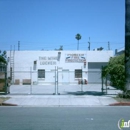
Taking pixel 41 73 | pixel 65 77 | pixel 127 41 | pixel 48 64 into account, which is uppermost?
pixel 127 41

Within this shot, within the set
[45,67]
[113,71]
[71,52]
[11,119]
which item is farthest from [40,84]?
[11,119]

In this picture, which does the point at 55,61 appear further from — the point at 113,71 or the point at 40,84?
the point at 113,71

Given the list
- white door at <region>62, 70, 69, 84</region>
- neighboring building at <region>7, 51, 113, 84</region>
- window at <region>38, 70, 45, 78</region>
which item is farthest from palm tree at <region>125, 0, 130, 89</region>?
window at <region>38, 70, 45, 78</region>

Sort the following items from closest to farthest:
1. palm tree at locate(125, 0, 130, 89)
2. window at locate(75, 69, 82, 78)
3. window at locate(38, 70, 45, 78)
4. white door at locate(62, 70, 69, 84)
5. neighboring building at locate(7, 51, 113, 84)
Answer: palm tree at locate(125, 0, 130, 89) < white door at locate(62, 70, 69, 84) < neighboring building at locate(7, 51, 113, 84) < window at locate(38, 70, 45, 78) < window at locate(75, 69, 82, 78)

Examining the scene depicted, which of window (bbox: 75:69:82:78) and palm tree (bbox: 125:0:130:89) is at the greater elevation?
palm tree (bbox: 125:0:130:89)

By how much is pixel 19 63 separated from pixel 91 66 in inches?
419

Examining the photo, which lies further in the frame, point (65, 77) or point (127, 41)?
point (65, 77)

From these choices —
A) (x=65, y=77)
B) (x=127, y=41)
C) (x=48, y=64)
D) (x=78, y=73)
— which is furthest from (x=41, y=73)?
(x=127, y=41)

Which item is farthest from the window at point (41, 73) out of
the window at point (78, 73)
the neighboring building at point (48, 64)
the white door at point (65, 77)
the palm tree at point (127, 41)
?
the palm tree at point (127, 41)

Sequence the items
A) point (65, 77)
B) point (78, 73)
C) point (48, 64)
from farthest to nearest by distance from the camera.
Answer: point (78, 73) → point (48, 64) → point (65, 77)

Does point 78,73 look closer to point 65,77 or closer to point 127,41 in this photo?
point 65,77

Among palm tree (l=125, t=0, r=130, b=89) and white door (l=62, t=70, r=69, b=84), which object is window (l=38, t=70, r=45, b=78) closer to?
white door (l=62, t=70, r=69, b=84)

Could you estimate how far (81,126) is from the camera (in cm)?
868

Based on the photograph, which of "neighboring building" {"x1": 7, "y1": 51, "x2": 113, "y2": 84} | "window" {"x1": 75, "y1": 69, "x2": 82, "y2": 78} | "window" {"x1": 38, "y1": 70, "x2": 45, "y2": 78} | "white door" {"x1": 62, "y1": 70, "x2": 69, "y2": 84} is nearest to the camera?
"white door" {"x1": 62, "y1": 70, "x2": 69, "y2": 84}
